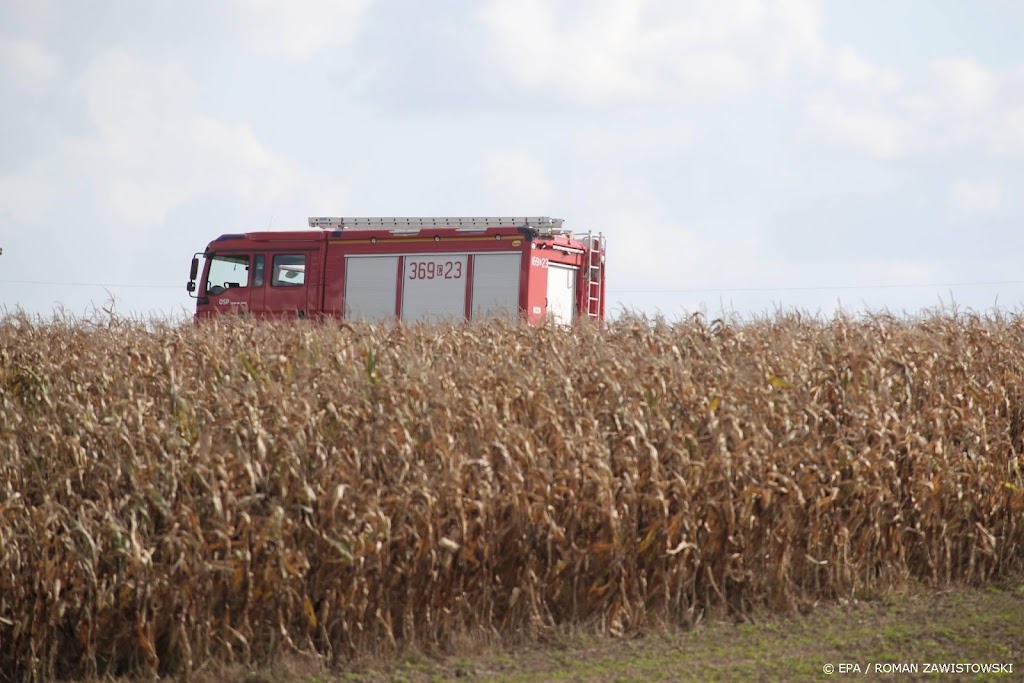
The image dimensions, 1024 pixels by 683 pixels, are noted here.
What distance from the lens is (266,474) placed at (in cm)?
715

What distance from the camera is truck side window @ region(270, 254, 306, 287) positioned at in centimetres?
2073

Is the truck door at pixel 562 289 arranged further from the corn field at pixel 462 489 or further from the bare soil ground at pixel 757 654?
the bare soil ground at pixel 757 654

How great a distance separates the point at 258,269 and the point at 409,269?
3089mm

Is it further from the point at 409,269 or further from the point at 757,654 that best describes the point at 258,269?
the point at 757,654

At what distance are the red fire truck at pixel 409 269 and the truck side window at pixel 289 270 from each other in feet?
0.06

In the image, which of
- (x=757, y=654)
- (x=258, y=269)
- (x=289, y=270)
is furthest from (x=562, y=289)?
(x=757, y=654)

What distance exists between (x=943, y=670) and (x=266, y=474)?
14.3 feet

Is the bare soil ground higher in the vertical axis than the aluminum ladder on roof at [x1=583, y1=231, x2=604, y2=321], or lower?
lower

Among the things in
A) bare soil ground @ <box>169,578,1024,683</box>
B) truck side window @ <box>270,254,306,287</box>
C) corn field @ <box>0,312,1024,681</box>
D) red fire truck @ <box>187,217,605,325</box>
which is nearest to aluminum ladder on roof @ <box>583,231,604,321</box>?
→ red fire truck @ <box>187,217,605,325</box>

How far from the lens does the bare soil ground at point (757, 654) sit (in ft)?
21.5

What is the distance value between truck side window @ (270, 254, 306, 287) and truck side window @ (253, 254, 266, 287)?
266 millimetres

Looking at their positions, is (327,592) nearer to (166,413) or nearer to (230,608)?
(230,608)

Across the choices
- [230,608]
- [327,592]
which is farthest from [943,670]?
[230,608]

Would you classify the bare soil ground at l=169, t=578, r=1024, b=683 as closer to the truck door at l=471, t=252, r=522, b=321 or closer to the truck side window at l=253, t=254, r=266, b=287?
the truck door at l=471, t=252, r=522, b=321
